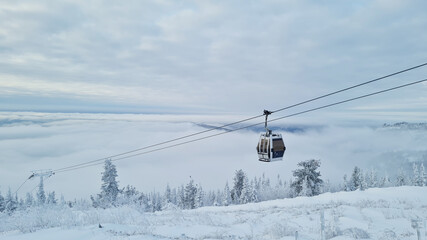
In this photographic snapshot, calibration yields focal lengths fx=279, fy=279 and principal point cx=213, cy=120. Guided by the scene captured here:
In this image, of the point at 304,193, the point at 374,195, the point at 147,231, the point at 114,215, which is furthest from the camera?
the point at 304,193

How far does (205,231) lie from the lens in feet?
48.2

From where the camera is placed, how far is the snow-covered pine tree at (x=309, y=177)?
1788 inches

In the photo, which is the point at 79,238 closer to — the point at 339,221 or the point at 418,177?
the point at 339,221

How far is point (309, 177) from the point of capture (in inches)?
1801

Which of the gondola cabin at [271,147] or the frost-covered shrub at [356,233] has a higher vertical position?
the gondola cabin at [271,147]

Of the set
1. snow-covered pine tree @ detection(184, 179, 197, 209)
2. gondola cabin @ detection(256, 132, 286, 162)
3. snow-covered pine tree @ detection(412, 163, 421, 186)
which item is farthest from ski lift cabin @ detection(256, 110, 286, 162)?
snow-covered pine tree @ detection(412, 163, 421, 186)

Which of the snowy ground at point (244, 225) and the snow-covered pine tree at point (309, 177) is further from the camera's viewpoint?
the snow-covered pine tree at point (309, 177)

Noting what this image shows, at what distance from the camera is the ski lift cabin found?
516 inches

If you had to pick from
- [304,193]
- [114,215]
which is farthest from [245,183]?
[114,215]

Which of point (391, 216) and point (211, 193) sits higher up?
point (391, 216)

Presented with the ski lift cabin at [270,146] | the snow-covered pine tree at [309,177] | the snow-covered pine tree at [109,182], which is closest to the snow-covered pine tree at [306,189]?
the snow-covered pine tree at [309,177]

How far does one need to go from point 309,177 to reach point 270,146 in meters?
36.2

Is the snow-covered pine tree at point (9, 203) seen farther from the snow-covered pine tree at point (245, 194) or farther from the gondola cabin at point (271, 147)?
the gondola cabin at point (271, 147)

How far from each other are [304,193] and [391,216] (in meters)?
29.9
